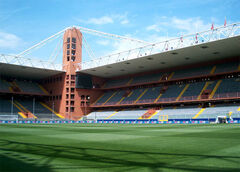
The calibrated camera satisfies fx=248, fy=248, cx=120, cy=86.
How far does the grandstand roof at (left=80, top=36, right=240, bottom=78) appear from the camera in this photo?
142ft

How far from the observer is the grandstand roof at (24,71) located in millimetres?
57575

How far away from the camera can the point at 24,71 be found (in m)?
62.3

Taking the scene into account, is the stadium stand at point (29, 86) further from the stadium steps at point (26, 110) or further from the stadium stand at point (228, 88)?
the stadium stand at point (228, 88)

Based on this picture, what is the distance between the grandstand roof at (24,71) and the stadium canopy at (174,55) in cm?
928

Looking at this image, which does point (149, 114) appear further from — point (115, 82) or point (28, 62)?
point (28, 62)

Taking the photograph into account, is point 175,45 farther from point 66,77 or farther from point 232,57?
point 66,77

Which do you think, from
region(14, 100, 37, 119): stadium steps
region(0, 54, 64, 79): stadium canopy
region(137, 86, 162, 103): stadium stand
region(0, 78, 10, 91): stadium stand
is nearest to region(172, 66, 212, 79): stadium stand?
region(137, 86, 162, 103): stadium stand

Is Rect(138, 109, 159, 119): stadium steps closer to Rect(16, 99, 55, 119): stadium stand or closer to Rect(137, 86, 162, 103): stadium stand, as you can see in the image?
Rect(137, 86, 162, 103): stadium stand

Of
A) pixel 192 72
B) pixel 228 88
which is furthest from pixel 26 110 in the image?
pixel 228 88

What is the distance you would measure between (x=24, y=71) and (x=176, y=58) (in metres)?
37.4

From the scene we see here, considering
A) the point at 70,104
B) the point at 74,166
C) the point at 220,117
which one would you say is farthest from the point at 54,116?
the point at 74,166

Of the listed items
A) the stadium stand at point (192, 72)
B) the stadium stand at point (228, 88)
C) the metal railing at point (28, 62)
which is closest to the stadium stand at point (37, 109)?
the metal railing at point (28, 62)

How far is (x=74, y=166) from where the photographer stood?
6.38 meters

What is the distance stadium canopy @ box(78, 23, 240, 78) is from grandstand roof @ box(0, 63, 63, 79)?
365 inches
